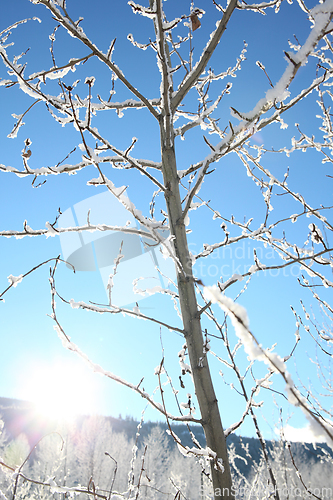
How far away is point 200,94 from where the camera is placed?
224 centimetres

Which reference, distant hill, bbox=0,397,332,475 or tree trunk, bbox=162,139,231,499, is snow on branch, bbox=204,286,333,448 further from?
distant hill, bbox=0,397,332,475

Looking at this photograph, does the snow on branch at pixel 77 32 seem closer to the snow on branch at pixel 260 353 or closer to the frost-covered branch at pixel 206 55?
the frost-covered branch at pixel 206 55

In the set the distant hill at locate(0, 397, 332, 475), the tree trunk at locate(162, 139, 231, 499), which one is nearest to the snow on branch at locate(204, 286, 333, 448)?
the tree trunk at locate(162, 139, 231, 499)

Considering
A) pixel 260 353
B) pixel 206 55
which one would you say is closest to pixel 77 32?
pixel 206 55

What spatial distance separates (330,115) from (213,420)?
2.96 metres

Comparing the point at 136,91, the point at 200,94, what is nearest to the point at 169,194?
the point at 136,91

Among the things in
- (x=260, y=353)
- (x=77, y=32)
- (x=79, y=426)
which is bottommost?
(x=79, y=426)

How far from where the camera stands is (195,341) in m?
1.38

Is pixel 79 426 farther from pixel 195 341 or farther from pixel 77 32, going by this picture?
pixel 77 32

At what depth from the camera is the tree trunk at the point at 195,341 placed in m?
1.21

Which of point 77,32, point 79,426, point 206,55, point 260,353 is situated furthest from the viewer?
point 79,426

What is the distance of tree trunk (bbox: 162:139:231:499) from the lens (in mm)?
1207

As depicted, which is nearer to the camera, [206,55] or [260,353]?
[260,353]

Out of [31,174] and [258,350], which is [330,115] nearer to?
[31,174]
